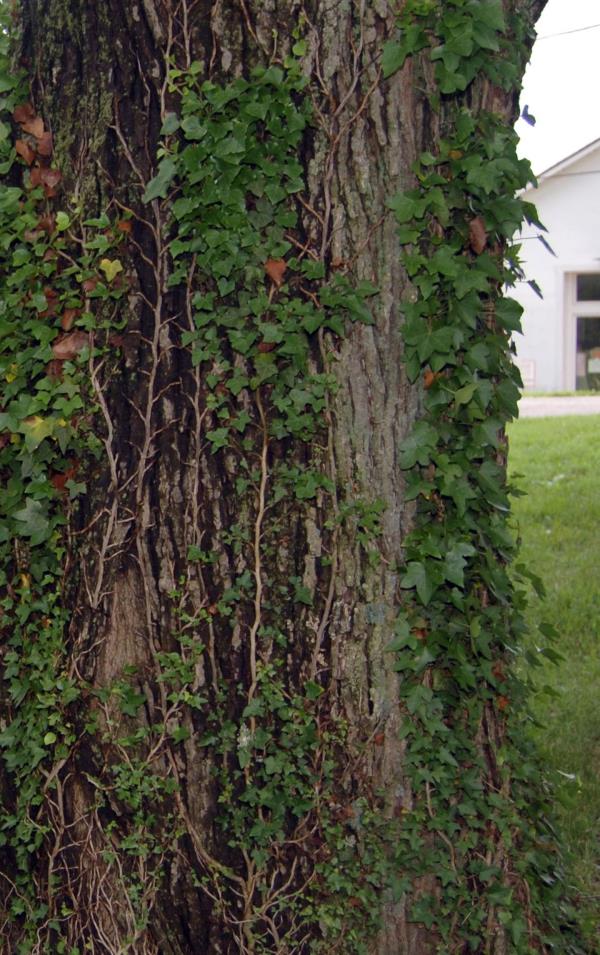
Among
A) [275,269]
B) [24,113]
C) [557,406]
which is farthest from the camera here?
[557,406]

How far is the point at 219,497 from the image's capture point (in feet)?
9.17

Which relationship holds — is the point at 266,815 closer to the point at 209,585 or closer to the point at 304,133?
the point at 209,585

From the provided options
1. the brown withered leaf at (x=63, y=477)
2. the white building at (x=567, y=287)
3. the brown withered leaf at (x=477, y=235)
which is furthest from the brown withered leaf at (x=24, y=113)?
the white building at (x=567, y=287)

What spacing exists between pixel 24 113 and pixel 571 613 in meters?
4.20

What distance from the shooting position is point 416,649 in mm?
2779

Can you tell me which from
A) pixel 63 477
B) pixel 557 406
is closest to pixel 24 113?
pixel 63 477

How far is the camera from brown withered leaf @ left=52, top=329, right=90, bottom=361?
2.87 m

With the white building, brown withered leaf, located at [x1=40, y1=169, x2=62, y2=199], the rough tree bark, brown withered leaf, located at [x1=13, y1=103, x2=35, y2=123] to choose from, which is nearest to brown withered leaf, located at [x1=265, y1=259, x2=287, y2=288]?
the rough tree bark

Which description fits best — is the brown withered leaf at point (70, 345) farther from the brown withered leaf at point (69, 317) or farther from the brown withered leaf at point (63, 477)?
the brown withered leaf at point (63, 477)

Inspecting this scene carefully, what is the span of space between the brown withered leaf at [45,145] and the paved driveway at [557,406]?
10758mm

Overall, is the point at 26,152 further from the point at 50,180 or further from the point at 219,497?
the point at 219,497

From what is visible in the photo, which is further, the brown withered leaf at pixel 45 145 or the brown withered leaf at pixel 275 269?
the brown withered leaf at pixel 45 145

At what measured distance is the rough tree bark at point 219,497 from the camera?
2.73m

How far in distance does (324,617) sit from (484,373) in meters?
0.74
